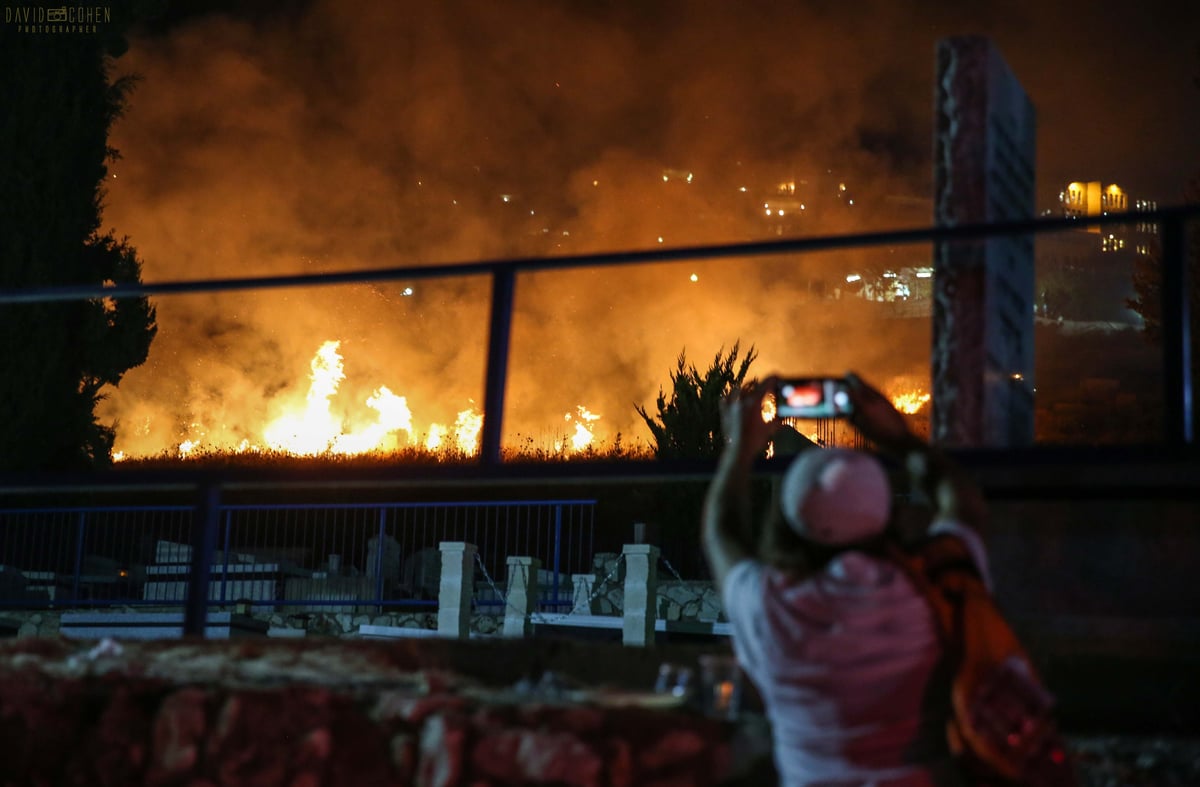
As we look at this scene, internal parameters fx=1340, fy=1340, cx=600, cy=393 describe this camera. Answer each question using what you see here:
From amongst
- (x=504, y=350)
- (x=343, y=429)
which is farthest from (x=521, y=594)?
(x=343, y=429)

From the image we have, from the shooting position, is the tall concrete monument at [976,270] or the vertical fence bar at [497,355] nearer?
the tall concrete monument at [976,270]

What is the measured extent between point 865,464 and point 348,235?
31.5m

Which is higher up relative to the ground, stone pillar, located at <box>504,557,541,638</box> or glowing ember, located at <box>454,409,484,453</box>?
glowing ember, located at <box>454,409,484,453</box>

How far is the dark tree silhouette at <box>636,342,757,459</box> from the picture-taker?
22391mm

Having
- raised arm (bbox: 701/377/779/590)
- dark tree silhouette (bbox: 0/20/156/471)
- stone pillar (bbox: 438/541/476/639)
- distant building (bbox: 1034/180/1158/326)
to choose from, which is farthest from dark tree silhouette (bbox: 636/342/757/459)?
raised arm (bbox: 701/377/779/590)

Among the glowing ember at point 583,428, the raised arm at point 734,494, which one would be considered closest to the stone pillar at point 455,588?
the raised arm at point 734,494

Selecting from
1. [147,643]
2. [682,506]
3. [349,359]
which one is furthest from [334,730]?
[349,359]

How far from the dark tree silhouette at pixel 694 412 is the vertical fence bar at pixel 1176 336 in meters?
17.4

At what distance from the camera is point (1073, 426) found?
86.8ft

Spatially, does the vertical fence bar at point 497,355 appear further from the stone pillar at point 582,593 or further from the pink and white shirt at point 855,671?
the stone pillar at point 582,593

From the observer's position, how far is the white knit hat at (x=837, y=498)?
307cm

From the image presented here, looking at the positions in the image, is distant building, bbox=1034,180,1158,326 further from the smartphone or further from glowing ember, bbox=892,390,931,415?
the smartphone

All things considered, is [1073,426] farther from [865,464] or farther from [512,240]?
[865,464]

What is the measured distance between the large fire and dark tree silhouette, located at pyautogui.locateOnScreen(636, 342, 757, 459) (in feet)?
17.0
